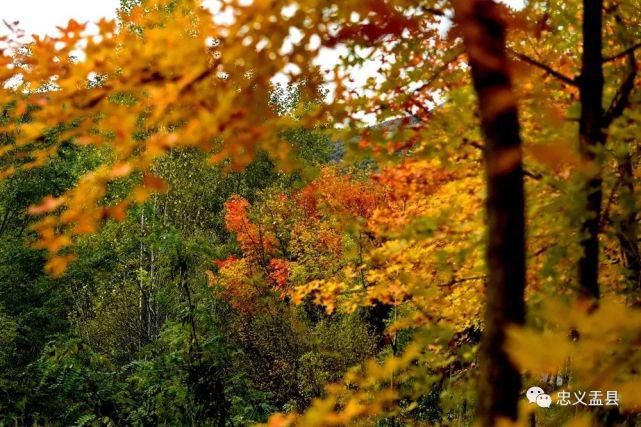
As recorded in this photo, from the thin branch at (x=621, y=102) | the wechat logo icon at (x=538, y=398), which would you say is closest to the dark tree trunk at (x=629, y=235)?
the thin branch at (x=621, y=102)

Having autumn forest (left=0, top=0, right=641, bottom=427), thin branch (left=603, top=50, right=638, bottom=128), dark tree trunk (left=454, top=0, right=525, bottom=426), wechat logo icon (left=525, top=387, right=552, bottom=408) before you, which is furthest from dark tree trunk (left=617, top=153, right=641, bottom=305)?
wechat logo icon (left=525, top=387, right=552, bottom=408)

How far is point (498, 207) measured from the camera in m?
1.75

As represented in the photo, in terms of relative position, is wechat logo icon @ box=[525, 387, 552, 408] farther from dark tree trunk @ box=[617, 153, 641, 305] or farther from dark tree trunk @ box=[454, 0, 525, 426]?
dark tree trunk @ box=[454, 0, 525, 426]

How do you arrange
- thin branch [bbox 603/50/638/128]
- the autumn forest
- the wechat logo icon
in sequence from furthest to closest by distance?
the wechat logo icon < thin branch [bbox 603/50/638/128] < the autumn forest

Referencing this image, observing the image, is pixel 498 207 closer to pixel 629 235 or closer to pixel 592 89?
pixel 592 89

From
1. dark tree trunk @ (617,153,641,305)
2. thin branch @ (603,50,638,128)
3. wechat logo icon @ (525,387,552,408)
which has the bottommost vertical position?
wechat logo icon @ (525,387,552,408)

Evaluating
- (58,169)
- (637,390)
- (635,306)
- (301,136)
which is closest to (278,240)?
(301,136)

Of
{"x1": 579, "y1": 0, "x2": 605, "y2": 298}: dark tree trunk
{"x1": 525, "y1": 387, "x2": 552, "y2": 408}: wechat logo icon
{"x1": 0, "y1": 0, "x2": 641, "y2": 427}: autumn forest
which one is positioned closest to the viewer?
{"x1": 0, "y1": 0, "x2": 641, "y2": 427}: autumn forest

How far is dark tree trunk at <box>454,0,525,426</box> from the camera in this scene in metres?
1.71

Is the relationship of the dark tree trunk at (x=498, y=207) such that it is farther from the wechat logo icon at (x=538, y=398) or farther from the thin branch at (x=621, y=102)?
the wechat logo icon at (x=538, y=398)

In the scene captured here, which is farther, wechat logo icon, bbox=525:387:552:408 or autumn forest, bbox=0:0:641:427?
wechat logo icon, bbox=525:387:552:408

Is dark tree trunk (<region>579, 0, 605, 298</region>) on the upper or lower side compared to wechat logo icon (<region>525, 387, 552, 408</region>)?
upper

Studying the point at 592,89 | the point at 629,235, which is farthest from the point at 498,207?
the point at 629,235

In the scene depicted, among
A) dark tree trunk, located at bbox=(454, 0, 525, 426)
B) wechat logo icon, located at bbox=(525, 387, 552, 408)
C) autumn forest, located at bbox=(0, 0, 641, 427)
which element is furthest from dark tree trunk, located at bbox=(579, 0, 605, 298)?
wechat logo icon, located at bbox=(525, 387, 552, 408)
